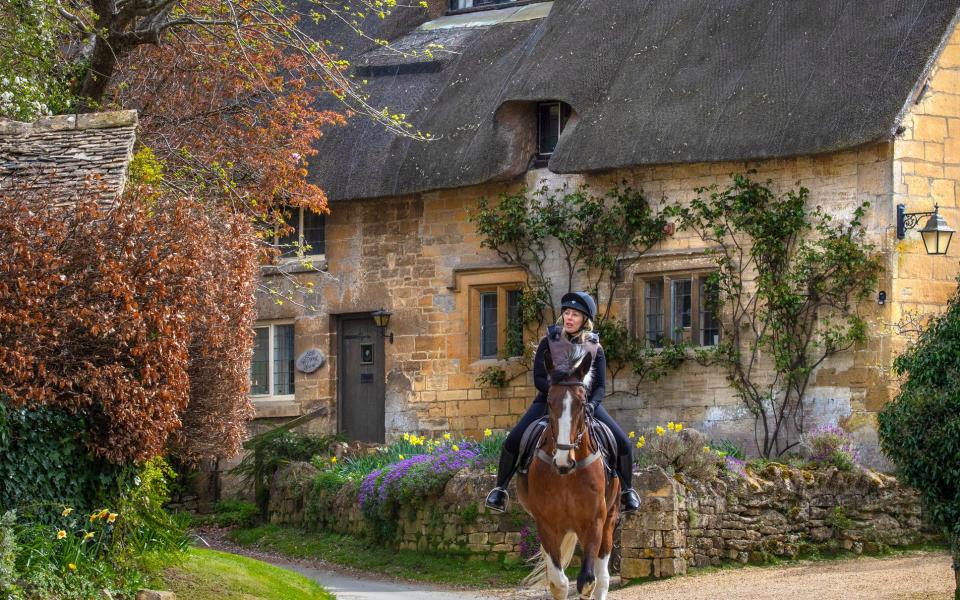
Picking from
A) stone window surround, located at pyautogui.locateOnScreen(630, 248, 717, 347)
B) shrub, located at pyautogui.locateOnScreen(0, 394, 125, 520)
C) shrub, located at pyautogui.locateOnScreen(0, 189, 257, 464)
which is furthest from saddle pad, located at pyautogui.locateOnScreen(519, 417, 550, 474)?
stone window surround, located at pyautogui.locateOnScreen(630, 248, 717, 347)

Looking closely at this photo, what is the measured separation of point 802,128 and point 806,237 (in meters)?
1.47

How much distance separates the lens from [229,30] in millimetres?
18094

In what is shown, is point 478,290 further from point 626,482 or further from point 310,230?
point 626,482

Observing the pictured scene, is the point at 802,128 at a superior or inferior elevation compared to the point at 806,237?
superior

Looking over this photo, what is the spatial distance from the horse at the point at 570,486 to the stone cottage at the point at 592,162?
9.13m

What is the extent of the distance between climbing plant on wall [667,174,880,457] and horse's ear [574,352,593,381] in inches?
373

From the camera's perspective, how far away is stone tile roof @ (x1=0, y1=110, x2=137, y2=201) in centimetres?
1230

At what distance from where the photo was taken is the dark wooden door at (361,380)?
2488 centimetres

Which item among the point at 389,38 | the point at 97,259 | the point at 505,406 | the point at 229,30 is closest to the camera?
the point at 97,259

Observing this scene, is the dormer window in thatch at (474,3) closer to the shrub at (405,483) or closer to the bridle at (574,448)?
the shrub at (405,483)

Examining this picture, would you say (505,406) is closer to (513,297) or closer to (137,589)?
(513,297)

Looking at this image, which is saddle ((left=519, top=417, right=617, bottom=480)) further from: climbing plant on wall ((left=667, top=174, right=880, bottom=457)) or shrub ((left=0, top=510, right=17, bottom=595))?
climbing plant on wall ((left=667, top=174, right=880, bottom=457))

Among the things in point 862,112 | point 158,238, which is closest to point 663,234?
point 862,112

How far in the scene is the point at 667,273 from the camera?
21.2 meters
